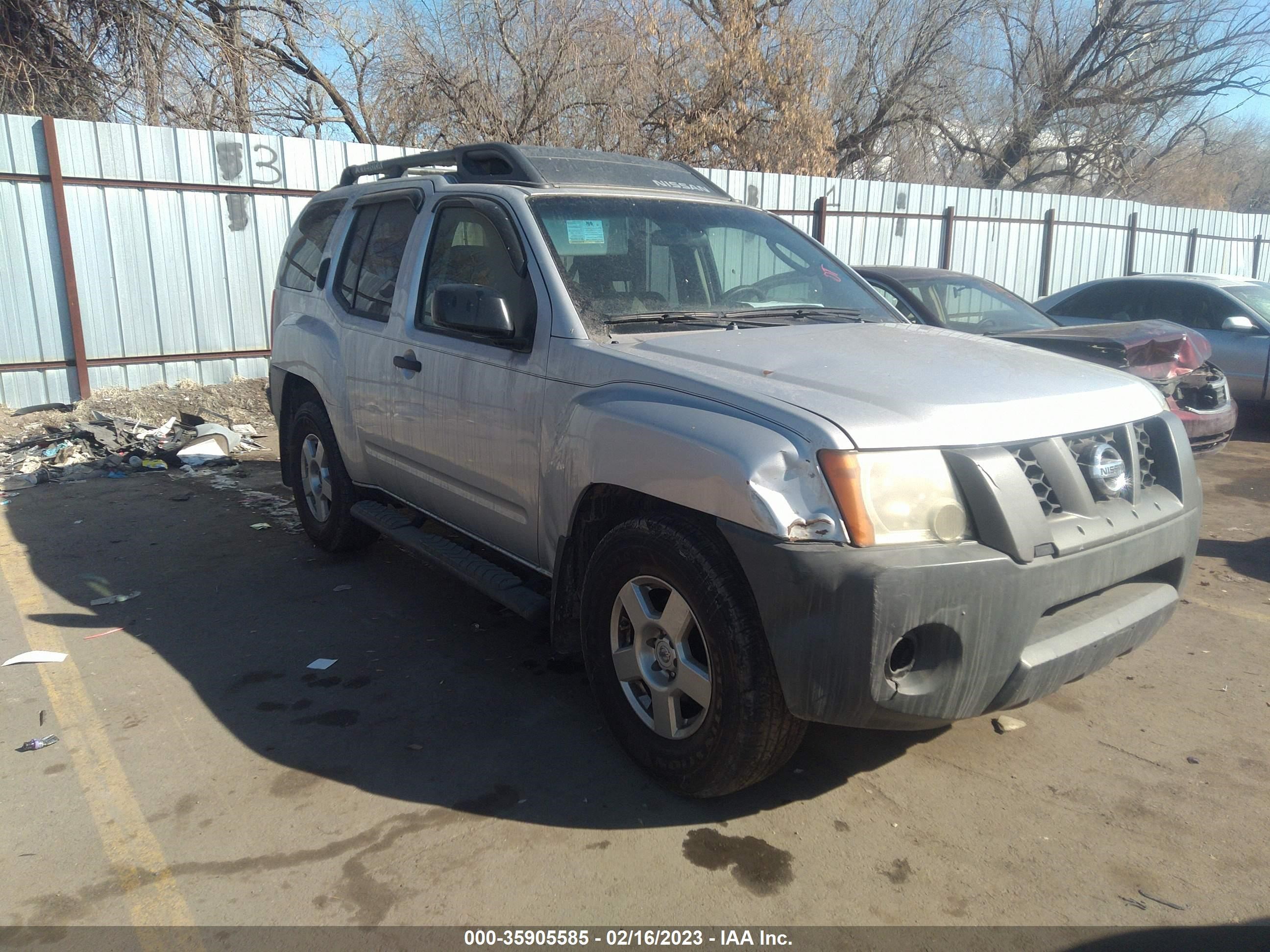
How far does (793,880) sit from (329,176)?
31.6ft

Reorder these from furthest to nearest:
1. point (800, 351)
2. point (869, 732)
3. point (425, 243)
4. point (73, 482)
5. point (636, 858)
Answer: point (73, 482) → point (425, 243) → point (869, 732) → point (800, 351) → point (636, 858)

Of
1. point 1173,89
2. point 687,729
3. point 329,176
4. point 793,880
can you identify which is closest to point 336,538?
point 687,729

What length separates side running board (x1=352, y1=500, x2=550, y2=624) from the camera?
3.66m

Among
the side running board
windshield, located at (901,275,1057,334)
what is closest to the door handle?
the side running board

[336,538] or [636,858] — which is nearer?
[636,858]

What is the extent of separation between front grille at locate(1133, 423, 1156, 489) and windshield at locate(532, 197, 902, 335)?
1.24m

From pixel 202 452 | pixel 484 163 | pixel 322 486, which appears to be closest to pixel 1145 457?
pixel 484 163

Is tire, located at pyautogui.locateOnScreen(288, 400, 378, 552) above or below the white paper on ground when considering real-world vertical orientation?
above

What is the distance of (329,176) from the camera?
34.1 feet

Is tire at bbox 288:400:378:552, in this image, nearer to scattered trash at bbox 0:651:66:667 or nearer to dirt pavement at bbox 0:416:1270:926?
dirt pavement at bbox 0:416:1270:926

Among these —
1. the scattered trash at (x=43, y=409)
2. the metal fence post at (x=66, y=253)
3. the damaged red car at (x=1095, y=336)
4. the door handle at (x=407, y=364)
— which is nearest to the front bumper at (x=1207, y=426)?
the damaged red car at (x=1095, y=336)

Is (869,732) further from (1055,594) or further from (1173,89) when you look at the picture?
(1173,89)

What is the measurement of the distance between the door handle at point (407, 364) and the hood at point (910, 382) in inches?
50.4

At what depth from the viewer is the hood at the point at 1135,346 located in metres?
5.91
